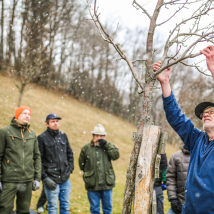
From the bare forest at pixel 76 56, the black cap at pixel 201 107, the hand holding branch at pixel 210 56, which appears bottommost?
the black cap at pixel 201 107

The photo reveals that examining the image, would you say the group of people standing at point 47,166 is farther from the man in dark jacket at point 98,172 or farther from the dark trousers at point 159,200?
the dark trousers at point 159,200

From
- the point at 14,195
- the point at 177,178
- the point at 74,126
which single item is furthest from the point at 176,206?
the point at 74,126

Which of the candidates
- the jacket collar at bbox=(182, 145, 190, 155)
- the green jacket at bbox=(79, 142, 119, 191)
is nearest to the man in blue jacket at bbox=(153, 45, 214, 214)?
the jacket collar at bbox=(182, 145, 190, 155)

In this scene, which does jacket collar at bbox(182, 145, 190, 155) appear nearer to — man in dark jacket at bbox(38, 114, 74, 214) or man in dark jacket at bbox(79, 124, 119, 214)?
man in dark jacket at bbox(79, 124, 119, 214)

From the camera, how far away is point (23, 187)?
3.88 meters

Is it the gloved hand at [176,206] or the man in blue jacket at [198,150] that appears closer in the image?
the man in blue jacket at [198,150]

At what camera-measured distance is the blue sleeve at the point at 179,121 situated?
2.52 m

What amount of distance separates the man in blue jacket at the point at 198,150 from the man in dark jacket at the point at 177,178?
1442 millimetres

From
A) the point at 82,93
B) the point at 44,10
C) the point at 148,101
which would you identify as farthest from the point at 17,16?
Answer: the point at 148,101

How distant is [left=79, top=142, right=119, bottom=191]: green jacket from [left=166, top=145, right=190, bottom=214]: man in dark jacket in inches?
47.6

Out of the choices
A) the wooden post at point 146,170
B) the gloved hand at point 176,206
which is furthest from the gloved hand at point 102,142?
the wooden post at point 146,170

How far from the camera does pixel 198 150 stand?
2346 millimetres

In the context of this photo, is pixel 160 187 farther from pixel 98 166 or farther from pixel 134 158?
pixel 134 158

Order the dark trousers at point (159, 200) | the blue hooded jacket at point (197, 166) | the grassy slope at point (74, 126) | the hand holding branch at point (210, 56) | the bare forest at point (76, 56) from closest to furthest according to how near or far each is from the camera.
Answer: the blue hooded jacket at point (197, 166)
the hand holding branch at point (210, 56)
the dark trousers at point (159, 200)
the grassy slope at point (74, 126)
the bare forest at point (76, 56)
